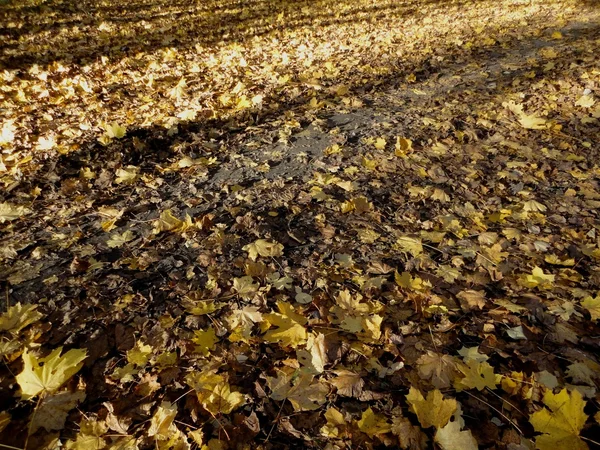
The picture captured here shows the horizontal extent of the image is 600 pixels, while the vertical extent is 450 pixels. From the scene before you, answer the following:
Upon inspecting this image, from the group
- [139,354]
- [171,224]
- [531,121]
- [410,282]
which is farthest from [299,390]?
[531,121]

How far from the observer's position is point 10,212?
8.76ft

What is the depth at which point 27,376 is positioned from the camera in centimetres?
154

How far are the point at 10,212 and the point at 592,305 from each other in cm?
402

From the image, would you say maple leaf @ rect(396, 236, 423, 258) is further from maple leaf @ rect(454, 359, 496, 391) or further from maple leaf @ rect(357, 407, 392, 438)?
maple leaf @ rect(357, 407, 392, 438)

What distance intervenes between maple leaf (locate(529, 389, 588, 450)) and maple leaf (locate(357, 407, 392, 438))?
60 cm

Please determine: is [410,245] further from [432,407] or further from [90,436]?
[90,436]

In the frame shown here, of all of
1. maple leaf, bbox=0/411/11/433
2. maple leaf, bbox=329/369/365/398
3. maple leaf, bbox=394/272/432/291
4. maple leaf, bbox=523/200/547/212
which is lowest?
maple leaf, bbox=329/369/365/398

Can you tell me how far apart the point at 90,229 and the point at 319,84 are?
3516 millimetres

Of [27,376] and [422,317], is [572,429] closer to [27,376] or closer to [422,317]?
[422,317]

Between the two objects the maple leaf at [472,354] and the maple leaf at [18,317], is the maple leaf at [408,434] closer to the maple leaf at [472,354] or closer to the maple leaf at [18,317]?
the maple leaf at [472,354]

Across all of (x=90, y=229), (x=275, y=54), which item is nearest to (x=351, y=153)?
(x=90, y=229)

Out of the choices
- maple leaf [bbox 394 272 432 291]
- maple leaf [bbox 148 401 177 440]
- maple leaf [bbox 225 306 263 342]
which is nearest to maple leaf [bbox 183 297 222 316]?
maple leaf [bbox 225 306 263 342]

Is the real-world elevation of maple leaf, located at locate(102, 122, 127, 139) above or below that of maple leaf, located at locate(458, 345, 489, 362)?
above

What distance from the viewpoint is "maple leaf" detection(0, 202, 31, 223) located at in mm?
2633
